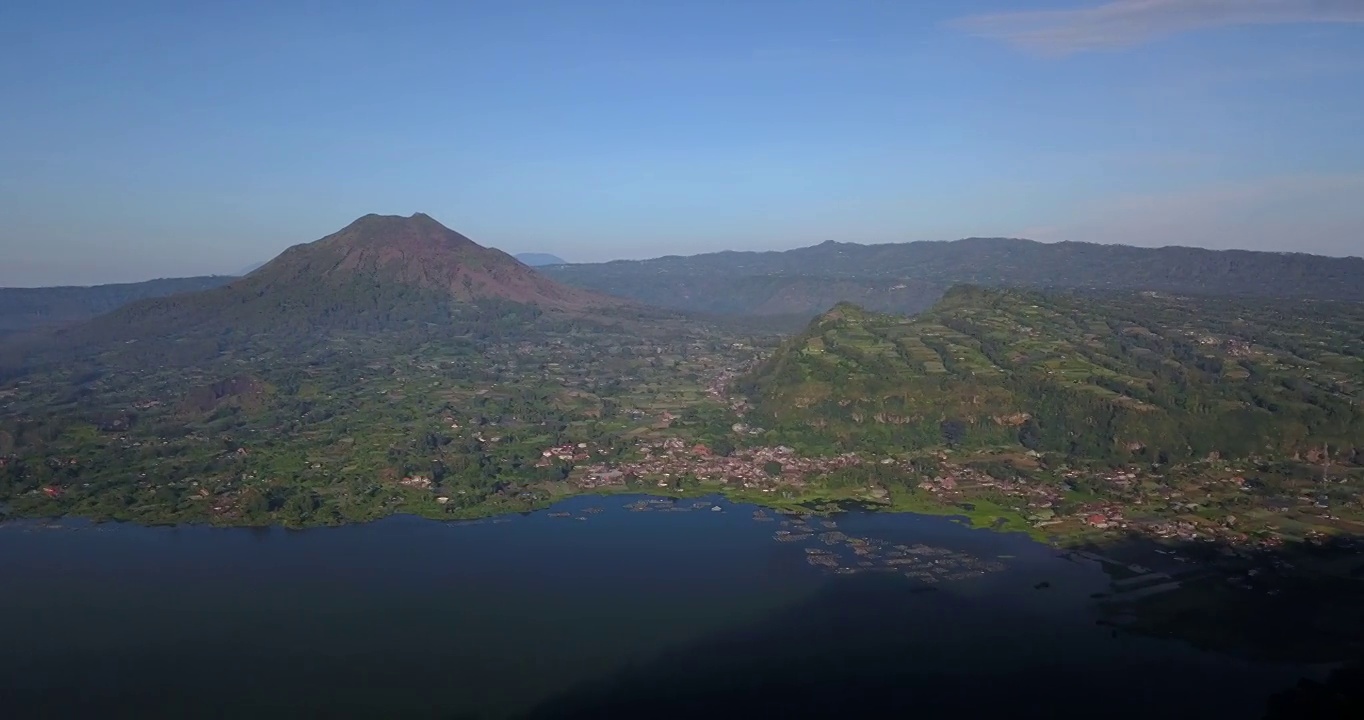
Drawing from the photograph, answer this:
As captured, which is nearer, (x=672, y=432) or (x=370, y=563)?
(x=370, y=563)

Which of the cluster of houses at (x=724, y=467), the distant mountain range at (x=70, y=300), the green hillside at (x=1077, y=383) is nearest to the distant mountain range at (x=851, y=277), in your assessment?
the distant mountain range at (x=70, y=300)

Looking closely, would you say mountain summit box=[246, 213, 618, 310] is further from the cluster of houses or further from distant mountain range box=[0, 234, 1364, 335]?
the cluster of houses

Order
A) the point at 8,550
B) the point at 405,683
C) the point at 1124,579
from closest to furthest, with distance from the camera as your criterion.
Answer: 1. the point at 405,683
2. the point at 1124,579
3. the point at 8,550

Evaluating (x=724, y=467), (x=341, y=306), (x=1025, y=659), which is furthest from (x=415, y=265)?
(x=1025, y=659)

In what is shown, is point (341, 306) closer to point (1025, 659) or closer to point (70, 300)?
point (70, 300)

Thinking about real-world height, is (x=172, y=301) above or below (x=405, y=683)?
above

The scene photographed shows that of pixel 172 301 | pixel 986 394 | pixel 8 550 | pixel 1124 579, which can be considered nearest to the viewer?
pixel 1124 579

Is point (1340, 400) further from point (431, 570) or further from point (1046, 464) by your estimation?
point (431, 570)

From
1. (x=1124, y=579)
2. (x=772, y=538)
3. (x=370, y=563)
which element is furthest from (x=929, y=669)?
(x=370, y=563)
